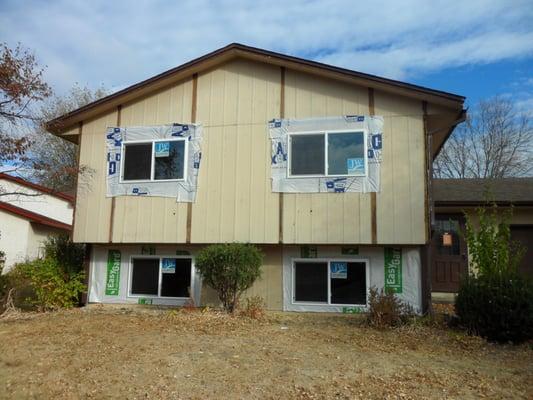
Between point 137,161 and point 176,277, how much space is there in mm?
2880

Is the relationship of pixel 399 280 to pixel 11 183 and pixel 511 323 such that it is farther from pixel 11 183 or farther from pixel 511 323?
pixel 11 183

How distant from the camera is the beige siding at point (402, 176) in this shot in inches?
386

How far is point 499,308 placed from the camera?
24.9 feet

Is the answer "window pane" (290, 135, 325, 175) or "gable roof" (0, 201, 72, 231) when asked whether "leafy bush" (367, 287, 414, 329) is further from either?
"gable roof" (0, 201, 72, 231)

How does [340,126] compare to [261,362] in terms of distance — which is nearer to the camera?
[261,362]

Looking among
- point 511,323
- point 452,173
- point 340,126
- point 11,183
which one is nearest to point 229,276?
point 340,126

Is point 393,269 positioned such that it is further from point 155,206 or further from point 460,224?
point 155,206

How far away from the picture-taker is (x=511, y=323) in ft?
24.7

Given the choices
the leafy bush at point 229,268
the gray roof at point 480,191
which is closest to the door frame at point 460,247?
the gray roof at point 480,191

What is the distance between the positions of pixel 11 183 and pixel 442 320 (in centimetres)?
1922

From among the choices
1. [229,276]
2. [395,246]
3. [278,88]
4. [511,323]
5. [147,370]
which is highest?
[278,88]

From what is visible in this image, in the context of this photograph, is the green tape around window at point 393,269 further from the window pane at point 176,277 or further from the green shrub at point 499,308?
the window pane at point 176,277

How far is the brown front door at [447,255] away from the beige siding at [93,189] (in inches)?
357

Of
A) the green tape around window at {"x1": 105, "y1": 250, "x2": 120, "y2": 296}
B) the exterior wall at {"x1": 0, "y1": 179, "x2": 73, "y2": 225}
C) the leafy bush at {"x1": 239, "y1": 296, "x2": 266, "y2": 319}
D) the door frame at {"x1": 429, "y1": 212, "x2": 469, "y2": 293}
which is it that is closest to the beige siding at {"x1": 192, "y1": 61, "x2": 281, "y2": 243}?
the leafy bush at {"x1": 239, "y1": 296, "x2": 266, "y2": 319}
